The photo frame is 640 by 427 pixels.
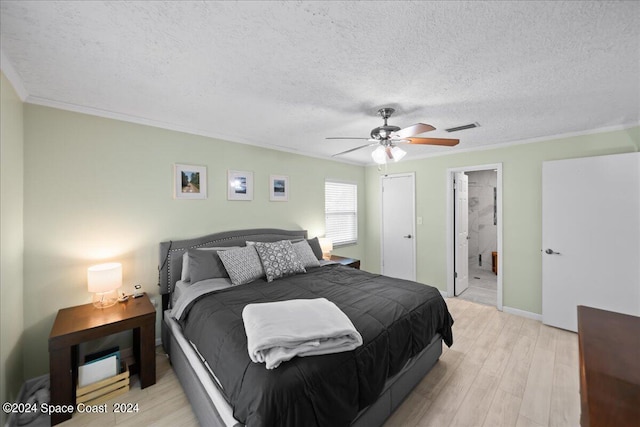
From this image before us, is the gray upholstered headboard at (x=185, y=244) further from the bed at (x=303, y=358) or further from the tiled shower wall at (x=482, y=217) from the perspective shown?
the tiled shower wall at (x=482, y=217)

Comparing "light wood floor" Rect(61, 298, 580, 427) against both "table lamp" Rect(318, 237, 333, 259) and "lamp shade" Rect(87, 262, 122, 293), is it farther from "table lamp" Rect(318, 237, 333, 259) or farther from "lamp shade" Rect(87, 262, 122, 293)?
"table lamp" Rect(318, 237, 333, 259)

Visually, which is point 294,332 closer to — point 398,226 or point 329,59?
point 329,59

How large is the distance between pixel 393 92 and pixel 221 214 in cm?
238

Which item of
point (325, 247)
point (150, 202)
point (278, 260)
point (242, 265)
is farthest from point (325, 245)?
point (150, 202)

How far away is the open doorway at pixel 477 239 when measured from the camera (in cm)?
389

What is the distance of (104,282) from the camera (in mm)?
2145

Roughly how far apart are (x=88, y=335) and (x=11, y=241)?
2.79 feet

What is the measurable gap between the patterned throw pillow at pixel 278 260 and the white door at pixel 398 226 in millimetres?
2420

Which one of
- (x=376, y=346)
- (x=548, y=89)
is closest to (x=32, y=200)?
(x=376, y=346)

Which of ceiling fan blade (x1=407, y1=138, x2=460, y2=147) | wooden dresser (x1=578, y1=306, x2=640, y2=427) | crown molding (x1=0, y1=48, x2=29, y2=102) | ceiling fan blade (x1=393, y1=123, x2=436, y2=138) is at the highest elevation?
crown molding (x1=0, y1=48, x2=29, y2=102)

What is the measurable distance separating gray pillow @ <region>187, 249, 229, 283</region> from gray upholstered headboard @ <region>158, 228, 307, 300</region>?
0.19 metres

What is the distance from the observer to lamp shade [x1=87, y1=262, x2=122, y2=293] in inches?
83.4

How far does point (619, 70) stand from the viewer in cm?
173

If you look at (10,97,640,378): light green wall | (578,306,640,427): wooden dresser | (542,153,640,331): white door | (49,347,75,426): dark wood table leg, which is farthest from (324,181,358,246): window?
(578,306,640,427): wooden dresser
